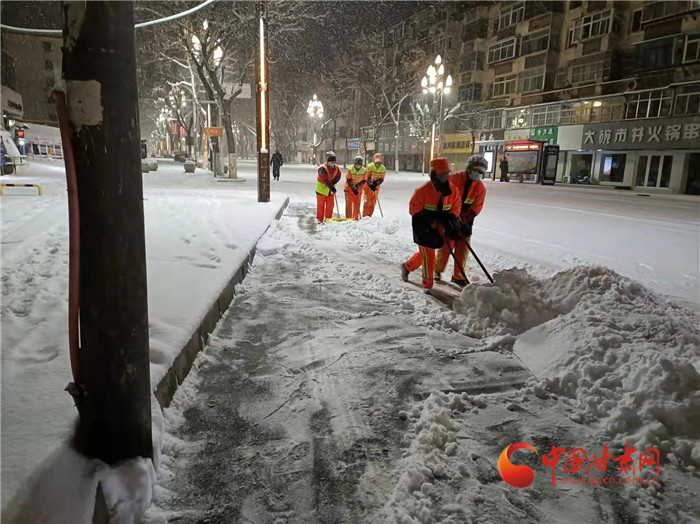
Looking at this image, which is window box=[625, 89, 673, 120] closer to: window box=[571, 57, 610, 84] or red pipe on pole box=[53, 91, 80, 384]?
window box=[571, 57, 610, 84]

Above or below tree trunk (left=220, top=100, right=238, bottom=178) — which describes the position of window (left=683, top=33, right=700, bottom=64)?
above

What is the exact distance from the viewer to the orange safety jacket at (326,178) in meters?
10.4

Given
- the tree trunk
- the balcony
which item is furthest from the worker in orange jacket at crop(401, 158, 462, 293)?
the balcony

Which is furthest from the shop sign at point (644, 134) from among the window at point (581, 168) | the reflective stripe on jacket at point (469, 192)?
the reflective stripe on jacket at point (469, 192)

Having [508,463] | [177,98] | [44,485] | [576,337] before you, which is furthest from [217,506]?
[177,98]

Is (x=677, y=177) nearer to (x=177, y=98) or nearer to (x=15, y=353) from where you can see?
(x=15, y=353)

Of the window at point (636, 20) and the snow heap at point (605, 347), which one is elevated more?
the window at point (636, 20)

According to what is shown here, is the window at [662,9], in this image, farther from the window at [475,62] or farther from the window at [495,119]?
the window at [475,62]

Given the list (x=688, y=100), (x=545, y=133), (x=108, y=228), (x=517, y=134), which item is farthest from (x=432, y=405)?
(x=517, y=134)

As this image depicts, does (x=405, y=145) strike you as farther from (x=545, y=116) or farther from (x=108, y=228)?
(x=108, y=228)

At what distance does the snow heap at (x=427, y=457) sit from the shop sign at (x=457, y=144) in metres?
46.1

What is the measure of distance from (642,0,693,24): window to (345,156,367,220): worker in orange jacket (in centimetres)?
2765

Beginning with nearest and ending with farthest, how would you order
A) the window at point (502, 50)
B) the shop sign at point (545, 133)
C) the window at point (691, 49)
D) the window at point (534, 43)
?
the window at point (691, 49) → the shop sign at point (545, 133) → the window at point (534, 43) → the window at point (502, 50)

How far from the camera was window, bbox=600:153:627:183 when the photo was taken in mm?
32047
